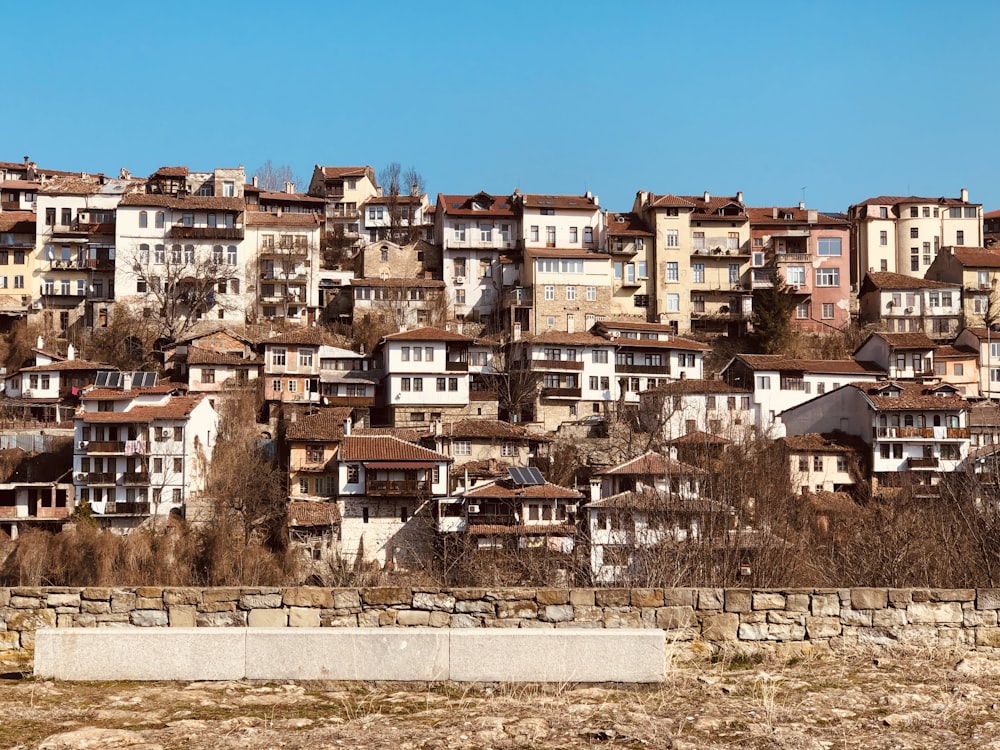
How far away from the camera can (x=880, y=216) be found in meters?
81.2

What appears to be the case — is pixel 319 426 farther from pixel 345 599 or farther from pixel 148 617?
pixel 345 599

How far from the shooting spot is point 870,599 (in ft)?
37.5

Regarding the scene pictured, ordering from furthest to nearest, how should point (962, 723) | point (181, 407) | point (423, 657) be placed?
point (181, 407)
point (423, 657)
point (962, 723)

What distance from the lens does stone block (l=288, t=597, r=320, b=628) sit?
11.3m

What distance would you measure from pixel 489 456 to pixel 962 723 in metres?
45.9

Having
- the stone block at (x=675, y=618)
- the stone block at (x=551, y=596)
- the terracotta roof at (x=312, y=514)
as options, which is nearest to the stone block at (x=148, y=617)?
the stone block at (x=551, y=596)

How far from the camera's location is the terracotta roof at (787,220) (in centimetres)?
7794

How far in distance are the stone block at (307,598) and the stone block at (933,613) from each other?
5659 millimetres

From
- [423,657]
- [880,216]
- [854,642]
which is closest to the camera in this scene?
[423,657]

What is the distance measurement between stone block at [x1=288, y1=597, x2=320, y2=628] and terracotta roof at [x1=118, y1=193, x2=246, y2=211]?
6108 cm

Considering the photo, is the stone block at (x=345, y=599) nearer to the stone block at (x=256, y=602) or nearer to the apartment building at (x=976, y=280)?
the stone block at (x=256, y=602)

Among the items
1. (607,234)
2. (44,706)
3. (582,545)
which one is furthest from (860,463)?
(44,706)

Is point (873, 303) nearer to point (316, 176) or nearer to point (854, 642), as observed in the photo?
point (316, 176)

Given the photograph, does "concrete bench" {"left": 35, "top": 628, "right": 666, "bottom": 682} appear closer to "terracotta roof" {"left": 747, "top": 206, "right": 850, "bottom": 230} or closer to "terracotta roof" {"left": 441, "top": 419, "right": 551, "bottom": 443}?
"terracotta roof" {"left": 441, "top": 419, "right": 551, "bottom": 443}
